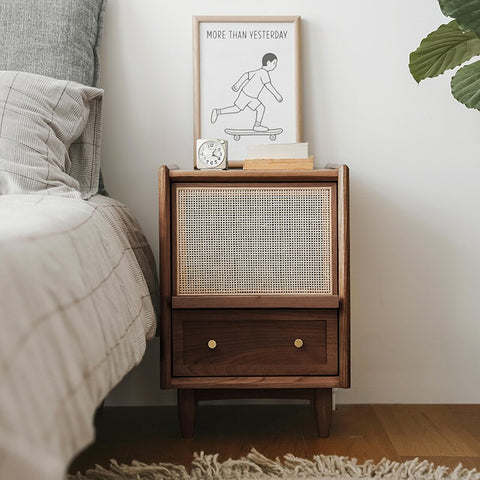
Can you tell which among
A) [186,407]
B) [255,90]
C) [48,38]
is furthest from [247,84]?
[186,407]

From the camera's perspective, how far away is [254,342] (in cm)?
170

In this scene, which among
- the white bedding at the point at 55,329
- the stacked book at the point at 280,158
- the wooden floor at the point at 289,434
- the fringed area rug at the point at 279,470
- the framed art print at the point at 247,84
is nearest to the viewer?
the white bedding at the point at 55,329

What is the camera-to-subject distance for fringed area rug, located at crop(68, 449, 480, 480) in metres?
1.48

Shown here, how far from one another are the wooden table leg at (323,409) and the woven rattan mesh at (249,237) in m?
0.28

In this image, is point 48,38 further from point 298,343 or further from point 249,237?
point 298,343

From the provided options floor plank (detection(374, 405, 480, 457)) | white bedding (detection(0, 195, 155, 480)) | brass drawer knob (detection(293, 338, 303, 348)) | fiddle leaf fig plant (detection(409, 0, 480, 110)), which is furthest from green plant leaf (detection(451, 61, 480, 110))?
white bedding (detection(0, 195, 155, 480))

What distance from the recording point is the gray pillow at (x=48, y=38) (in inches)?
72.6

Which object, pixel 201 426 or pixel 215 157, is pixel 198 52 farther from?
pixel 201 426

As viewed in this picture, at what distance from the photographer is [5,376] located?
24.0 inches

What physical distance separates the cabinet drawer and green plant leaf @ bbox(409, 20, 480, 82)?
647mm

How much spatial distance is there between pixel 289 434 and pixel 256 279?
43 centimetres

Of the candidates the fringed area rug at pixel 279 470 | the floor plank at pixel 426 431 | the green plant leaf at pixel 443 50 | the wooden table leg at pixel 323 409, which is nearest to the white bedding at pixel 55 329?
the fringed area rug at pixel 279 470

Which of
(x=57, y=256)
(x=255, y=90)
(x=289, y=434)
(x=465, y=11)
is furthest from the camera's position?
(x=255, y=90)

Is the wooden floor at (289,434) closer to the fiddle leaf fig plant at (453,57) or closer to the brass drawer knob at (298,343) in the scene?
the brass drawer knob at (298,343)
